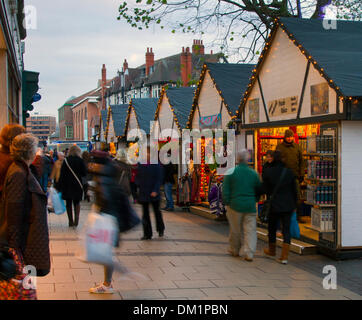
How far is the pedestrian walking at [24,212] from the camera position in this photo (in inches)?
167

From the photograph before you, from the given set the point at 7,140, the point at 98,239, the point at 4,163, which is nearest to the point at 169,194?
the point at 98,239

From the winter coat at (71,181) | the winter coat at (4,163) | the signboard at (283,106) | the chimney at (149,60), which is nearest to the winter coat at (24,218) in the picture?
the winter coat at (4,163)

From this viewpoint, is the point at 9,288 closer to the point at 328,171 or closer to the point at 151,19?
the point at 328,171

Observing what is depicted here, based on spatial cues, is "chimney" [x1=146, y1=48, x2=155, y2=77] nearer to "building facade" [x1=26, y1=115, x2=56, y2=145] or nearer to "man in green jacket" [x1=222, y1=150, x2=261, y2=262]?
"man in green jacket" [x1=222, y1=150, x2=261, y2=262]

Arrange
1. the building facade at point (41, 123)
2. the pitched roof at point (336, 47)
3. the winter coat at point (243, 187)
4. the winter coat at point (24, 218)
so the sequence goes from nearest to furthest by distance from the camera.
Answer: the winter coat at point (24, 218), the winter coat at point (243, 187), the pitched roof at point (336, 47), the building facade at point (41, 123)

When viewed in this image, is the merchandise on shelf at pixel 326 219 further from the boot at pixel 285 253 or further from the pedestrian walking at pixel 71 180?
the pedestrian walking at pixel 71 180

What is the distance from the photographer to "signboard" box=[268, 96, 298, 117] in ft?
32.6

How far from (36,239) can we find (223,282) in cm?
324

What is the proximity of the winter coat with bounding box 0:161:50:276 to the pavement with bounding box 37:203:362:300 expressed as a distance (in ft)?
3.94

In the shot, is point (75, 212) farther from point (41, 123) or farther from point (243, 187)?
point (41, 123)

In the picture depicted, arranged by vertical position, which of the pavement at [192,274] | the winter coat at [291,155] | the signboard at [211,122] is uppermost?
the signboard at [211,122]

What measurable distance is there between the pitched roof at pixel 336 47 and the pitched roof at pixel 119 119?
17.3 m

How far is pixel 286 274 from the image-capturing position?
757 centimetres
